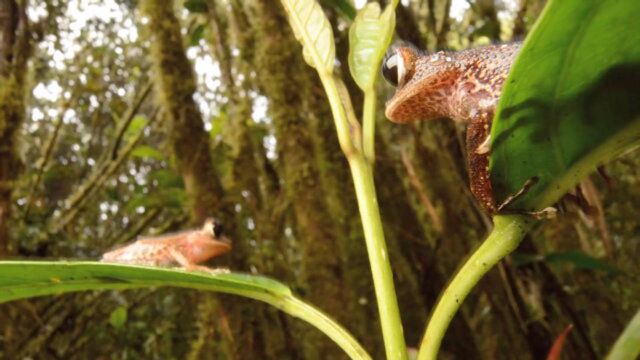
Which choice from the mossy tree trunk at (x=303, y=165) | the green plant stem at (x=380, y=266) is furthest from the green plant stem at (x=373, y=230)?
the mossy tree trunk at (x=303, y=165)

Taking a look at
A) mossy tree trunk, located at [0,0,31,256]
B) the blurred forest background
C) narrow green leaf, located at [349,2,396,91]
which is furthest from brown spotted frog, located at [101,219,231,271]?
narrow green leaf, located at [349,2,396,91]

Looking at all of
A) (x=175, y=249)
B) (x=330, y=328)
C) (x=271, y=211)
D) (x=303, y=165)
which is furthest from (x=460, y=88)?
(x=271, y=211)

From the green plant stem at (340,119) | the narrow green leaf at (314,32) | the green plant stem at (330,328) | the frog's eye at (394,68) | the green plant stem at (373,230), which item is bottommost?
the green plant stem at (330,328)

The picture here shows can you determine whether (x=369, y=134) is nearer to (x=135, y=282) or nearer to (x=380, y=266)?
(x=380, y=266)

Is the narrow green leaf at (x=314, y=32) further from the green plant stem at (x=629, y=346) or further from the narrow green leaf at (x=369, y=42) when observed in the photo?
the green plant stem at (x=629, y=346)

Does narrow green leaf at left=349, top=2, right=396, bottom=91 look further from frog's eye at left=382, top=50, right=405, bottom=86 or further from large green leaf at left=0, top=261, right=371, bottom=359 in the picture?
large green leaf at left=0, top=261, right=371, bottom=359

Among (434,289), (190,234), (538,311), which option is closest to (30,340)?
(190,234)
